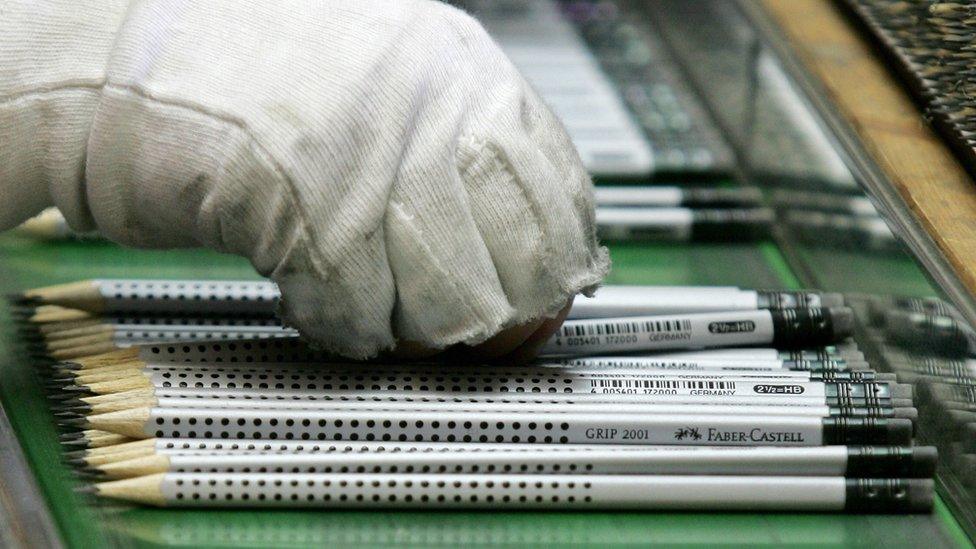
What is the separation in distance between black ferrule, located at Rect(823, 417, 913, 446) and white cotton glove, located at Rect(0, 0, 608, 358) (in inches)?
6.7

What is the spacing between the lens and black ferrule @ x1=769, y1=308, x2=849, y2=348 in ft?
3.23

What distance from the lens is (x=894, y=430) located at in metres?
0.84

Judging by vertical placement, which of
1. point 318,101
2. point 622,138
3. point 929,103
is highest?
point 318,101

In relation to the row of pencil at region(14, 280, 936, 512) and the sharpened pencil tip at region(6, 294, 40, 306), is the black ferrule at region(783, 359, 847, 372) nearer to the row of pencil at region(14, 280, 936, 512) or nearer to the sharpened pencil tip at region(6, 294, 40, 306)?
the row of pencil at region(14, 280, 936, 512)

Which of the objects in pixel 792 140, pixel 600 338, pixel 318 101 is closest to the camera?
pixel 318 101

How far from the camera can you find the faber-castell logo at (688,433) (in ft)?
2.73

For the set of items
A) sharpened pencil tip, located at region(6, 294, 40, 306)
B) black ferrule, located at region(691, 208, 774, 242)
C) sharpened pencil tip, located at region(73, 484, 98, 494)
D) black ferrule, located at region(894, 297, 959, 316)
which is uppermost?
black ferrule, located at region(894, 297, 959, 316)

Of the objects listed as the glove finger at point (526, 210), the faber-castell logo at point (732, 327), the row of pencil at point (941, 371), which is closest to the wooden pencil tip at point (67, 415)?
the glove finger at point (526, 210)

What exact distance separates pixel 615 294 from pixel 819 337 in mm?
153

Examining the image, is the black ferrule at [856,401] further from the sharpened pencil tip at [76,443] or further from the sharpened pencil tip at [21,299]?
the sharpened pencil tip at [21,299]

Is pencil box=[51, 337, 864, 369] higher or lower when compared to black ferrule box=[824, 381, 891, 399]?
lower

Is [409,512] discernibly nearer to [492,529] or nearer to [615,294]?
[492,529]

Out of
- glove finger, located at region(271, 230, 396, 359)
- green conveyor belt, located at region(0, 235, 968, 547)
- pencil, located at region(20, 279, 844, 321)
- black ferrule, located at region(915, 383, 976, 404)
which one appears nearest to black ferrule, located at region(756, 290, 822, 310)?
pencil, located at region(20, 279, 844, 321)

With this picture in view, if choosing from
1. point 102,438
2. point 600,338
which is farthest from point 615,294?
point 102,438
